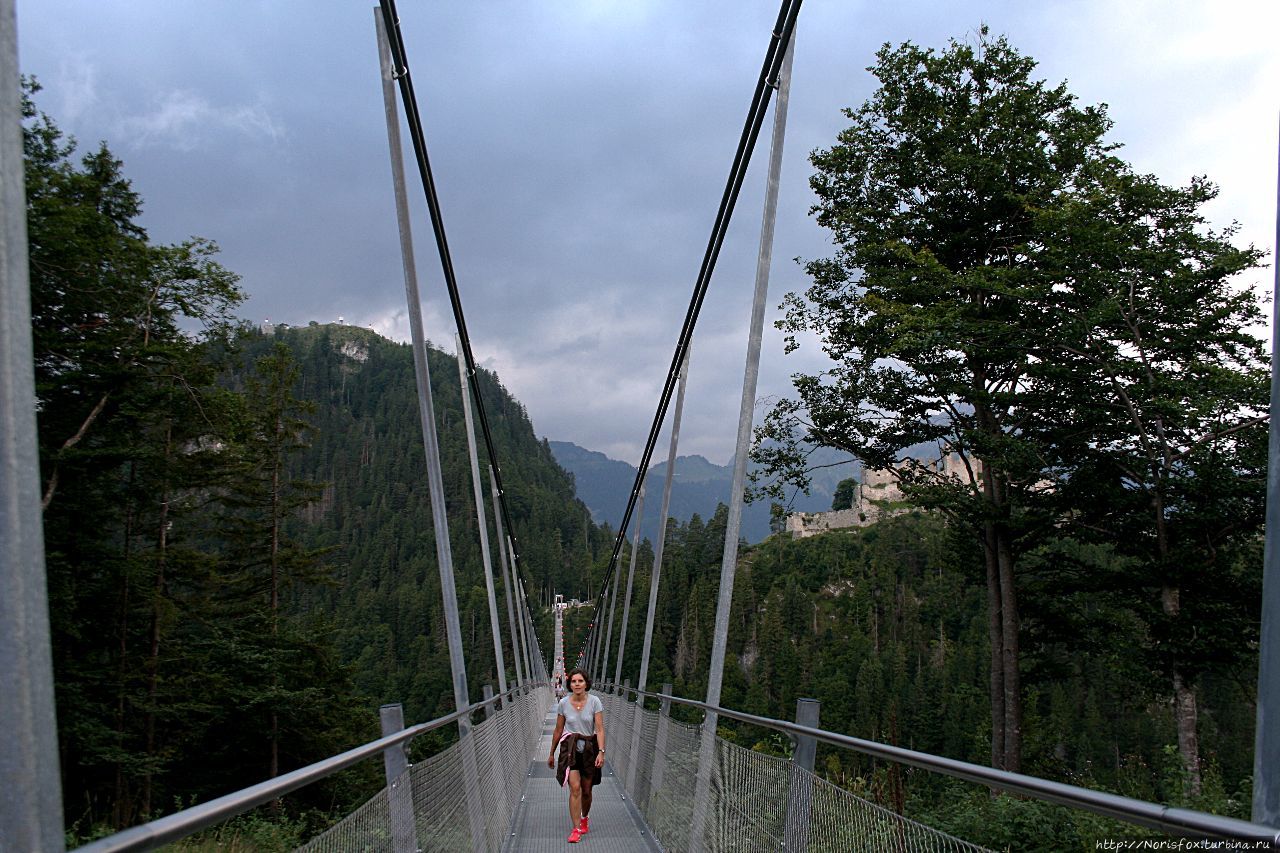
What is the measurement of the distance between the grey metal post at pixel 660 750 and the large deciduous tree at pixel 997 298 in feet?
24.8

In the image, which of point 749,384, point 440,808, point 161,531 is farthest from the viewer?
point 161,531

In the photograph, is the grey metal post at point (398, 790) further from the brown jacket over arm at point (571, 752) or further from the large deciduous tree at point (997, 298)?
the large deciduous tree at point (997, 298)

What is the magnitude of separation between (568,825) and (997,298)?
10.5 m

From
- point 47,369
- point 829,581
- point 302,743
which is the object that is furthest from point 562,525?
point 47,369

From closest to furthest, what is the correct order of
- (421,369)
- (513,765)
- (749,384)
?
(749,384)
(421,369)
(513,765)

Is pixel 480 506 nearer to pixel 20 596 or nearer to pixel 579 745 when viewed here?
pixel 579 745

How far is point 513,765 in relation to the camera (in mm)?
8250

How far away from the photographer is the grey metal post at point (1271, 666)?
1.46 m

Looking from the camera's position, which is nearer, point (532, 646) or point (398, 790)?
point (398, 790)

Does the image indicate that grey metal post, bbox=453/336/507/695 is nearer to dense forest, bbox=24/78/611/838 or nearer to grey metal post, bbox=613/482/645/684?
grey metal post, bbox=613/482/645/684

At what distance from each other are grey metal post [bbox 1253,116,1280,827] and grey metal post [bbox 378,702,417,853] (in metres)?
2.38

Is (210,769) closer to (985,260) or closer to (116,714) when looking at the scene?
(116,714)

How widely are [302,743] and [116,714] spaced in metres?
6.86

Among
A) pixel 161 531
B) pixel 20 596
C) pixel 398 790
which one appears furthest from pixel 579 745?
pixel 161 531
